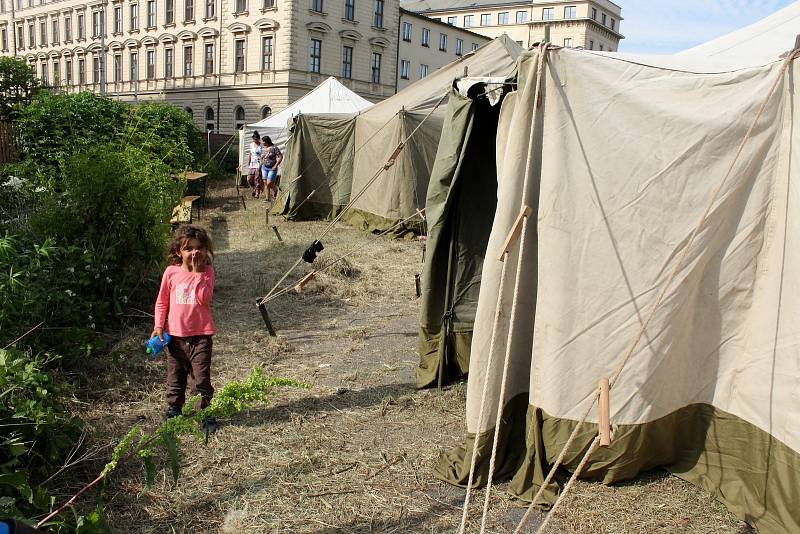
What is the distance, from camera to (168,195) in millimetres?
6828

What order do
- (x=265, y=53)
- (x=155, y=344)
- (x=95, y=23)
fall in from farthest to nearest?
1. (x=95, y=23)
2. (x=265, y=53)
3. (x=155, y=344)

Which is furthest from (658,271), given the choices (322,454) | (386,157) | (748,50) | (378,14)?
(378,14)

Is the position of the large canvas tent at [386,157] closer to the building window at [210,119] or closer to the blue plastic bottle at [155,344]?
the blue plastic bottle at [155,344]

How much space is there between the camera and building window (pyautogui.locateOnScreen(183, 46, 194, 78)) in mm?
47438

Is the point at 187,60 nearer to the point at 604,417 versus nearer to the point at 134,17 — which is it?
the point at 134,17

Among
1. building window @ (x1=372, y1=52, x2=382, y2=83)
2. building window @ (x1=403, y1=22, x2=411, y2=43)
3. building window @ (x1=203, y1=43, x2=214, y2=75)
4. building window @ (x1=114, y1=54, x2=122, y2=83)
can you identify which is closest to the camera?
building window @ (x1=203, y1=43, x2=214, y2=75)

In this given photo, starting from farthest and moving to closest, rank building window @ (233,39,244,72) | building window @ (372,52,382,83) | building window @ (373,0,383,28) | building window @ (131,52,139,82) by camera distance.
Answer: building window @ (131,52,139,82) → building window @ (372,52,382,83) → building window @ (373,0,383,28) → building window @ (233,39,244,72)

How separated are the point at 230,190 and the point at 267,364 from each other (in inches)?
600

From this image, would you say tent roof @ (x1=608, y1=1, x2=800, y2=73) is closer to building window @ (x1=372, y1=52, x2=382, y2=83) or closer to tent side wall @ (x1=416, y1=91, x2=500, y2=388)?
tent side wall @ (x1=416, y1=91, x2=500, y2=388)

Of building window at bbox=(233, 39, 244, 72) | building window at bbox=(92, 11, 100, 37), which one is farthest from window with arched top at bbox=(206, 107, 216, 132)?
building window at bbox=(92, 11, 100, 37)

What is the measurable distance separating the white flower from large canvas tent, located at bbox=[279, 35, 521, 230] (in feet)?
19.0

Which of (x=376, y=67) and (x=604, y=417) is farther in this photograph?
(x=376, y=67)

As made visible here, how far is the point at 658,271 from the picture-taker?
3.12m

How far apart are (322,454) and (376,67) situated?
49125mm
